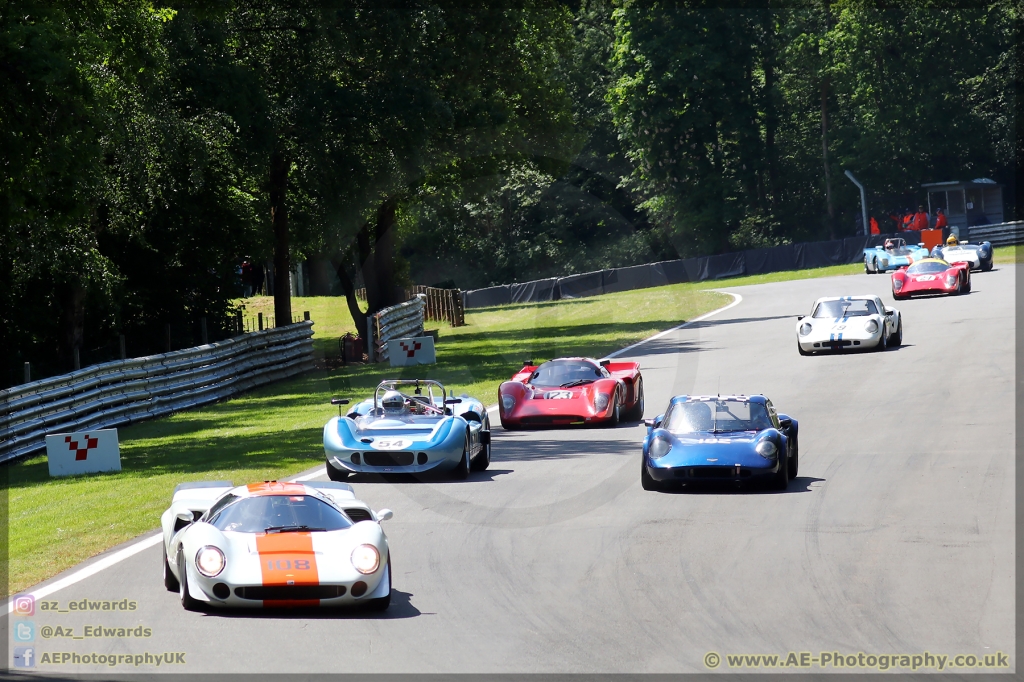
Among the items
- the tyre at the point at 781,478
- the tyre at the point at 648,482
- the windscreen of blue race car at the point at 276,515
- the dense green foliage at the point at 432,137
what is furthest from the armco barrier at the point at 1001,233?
the windscreen of blue race car at the point at 276,515

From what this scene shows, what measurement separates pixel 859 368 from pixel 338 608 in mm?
17943

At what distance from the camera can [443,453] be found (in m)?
15.4

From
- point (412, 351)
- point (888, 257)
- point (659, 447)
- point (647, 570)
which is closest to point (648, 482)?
point (659, 447)

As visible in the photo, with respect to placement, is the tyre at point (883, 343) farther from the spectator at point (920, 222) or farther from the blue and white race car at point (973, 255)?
the spectator at point (920, 222)

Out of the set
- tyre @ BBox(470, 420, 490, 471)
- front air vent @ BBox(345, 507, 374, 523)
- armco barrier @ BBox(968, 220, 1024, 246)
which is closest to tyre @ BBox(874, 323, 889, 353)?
tyre @ BBox(470, 420, 490, 471)

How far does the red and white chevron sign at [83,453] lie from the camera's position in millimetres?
A: 17797

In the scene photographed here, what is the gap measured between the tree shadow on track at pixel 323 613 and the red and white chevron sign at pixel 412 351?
76.3ft

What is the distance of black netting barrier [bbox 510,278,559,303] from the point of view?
6181 centimetres

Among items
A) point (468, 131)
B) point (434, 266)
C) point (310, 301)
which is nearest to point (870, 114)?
point (434, 266)

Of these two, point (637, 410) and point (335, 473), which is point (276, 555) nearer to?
point (335, 473)

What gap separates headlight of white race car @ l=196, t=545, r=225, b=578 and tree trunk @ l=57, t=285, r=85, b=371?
65.4 ft

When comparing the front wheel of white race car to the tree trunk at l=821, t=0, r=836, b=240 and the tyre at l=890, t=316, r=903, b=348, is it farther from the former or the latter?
the tree trunk at l=821, t=0, r=836, b=240

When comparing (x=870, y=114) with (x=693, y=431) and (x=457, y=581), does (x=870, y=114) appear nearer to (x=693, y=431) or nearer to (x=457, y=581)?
(x=693, y=431)

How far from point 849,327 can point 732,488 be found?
14622 mm
